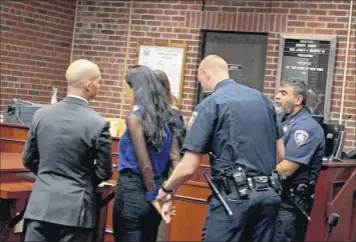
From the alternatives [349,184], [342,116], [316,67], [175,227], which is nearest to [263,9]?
[316,67]

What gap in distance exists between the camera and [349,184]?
5941 mm

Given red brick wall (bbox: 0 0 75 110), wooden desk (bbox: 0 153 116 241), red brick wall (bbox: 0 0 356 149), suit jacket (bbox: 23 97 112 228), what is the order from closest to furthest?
suit jacket (bbox: 23 97 112 228), wooden desk (bbox: 0 153 116 241), red brick wall (bbox: 0 0 356 149), red brick wall (bbox: 0 0 75 110)

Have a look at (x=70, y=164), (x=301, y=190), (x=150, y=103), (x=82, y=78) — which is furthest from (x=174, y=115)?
(x=301, y=190)

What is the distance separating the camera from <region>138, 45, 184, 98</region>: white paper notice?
7820 mm

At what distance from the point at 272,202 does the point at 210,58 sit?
88cm

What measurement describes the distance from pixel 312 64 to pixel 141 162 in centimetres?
395

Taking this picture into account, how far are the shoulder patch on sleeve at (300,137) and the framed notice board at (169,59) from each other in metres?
3.16

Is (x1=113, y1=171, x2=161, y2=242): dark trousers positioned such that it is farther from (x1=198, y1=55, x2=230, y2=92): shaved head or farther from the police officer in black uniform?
the police officer in black uniform

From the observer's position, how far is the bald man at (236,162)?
3.54 meters

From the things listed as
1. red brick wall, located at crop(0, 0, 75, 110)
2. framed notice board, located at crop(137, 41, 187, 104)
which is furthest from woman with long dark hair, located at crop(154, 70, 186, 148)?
red brick wall, located at crop(0, 0, 75, 110)

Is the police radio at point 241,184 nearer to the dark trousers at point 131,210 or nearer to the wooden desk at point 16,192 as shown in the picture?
the dark trousers at point 131,210

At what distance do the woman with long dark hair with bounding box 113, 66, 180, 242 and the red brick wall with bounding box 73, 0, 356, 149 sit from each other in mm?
3731

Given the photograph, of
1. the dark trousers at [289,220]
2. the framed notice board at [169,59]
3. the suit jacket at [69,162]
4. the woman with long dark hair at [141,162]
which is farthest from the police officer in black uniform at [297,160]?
the framed notice board at [169,59]

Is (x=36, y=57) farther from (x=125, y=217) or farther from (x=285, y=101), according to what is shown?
(x=125, y=217)
